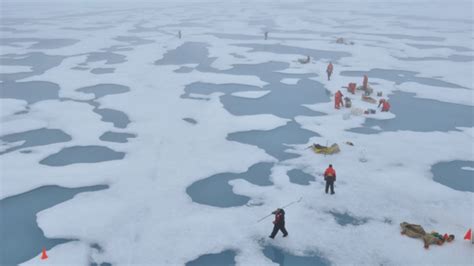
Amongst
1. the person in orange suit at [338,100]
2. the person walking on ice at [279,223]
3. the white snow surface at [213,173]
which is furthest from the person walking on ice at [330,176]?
the person in orange suit at [338,100]

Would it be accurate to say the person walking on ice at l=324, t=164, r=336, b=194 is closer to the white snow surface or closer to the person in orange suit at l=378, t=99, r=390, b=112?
the white snow surface

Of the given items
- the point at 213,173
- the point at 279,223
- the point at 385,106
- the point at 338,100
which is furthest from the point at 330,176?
the point at 385,106

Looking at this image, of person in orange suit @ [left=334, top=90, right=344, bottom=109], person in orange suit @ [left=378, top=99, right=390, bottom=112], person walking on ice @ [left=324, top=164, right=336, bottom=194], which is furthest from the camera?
person in orange suit @ [left=334, top=90, right=344, bottom=109]

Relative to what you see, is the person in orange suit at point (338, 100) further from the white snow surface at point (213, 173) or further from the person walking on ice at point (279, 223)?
the person walking on ice at point (279, 223)

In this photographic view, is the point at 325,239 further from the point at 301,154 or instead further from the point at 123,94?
the point at 123,94

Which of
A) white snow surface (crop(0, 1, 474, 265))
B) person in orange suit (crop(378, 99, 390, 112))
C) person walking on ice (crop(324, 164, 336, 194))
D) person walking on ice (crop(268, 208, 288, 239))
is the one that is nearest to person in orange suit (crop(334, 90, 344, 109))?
white snow surface (crop(0, 1, 474, 265))

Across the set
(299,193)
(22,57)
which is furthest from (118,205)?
(22,57)

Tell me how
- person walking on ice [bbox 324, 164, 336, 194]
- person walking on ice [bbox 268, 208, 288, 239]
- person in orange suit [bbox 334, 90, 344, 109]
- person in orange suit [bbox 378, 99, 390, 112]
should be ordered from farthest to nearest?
1. person in orange suit [bbox 334, 90, 344, 109]
2. person in orange suit [bbox 378, 99, 390, 112]
3. person walking on ice [bbox 324, 164, 336, 194]
4. person walking on ice [bbox 268, 208, 288, 239]

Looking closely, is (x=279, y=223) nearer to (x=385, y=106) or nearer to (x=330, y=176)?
(x=330, y=176)

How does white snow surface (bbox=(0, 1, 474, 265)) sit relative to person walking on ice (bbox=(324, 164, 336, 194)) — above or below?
below
